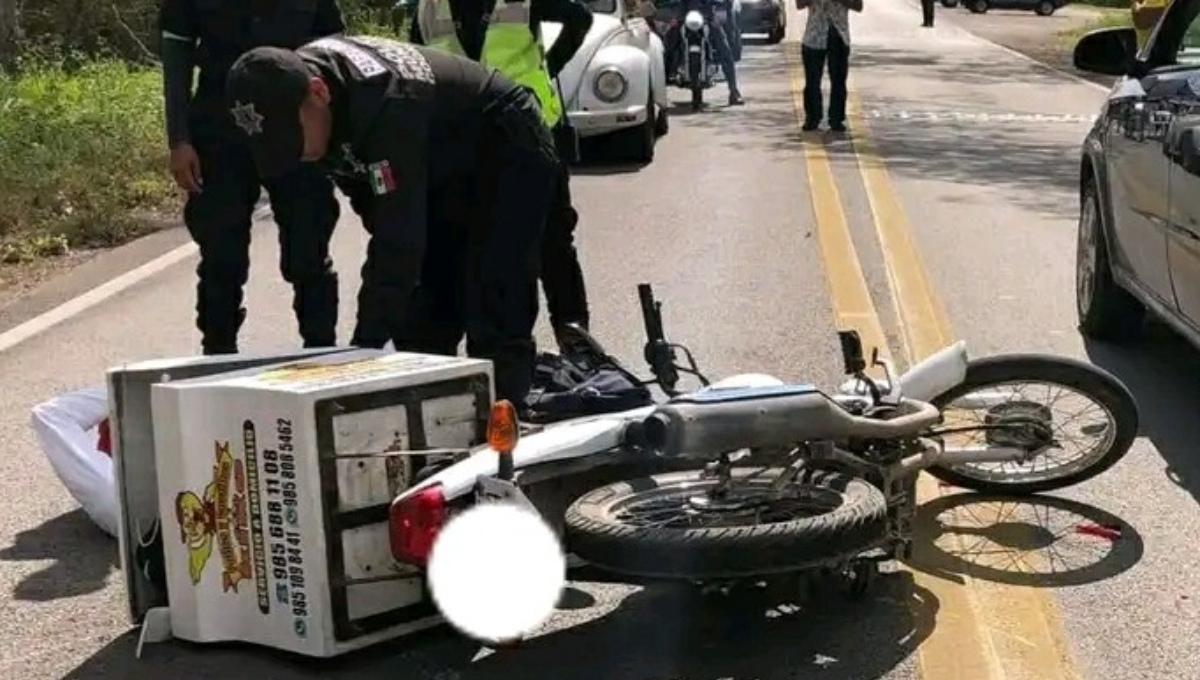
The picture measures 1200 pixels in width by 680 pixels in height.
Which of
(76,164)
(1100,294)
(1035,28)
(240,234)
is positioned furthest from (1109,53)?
(1035,28)

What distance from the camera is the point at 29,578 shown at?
480 centimetres

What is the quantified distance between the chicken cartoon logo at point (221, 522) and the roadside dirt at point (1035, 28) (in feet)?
71.2

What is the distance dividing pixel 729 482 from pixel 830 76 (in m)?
12.6

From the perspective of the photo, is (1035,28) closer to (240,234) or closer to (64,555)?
(240,234)

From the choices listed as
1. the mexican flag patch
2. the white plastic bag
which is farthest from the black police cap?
the white plastic bag

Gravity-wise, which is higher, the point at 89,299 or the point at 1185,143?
the point at 1185,143

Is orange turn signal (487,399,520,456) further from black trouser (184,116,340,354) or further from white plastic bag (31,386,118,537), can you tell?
black trouser (184,116,340,354)

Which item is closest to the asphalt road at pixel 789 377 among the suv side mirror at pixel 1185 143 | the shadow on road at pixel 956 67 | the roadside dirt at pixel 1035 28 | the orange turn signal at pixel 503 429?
the orange turn signal at pixel 503 429

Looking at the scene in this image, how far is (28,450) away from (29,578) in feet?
4.32

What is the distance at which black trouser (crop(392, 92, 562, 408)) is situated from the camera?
5.07 metres

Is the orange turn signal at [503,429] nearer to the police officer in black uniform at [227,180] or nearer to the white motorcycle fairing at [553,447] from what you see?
the white motorcycle fairing at [553,447]

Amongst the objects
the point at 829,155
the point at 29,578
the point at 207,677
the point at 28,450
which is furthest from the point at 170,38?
the point at 829,155

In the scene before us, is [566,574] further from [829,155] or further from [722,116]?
[722,116]

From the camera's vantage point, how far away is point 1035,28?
44.1 meters
